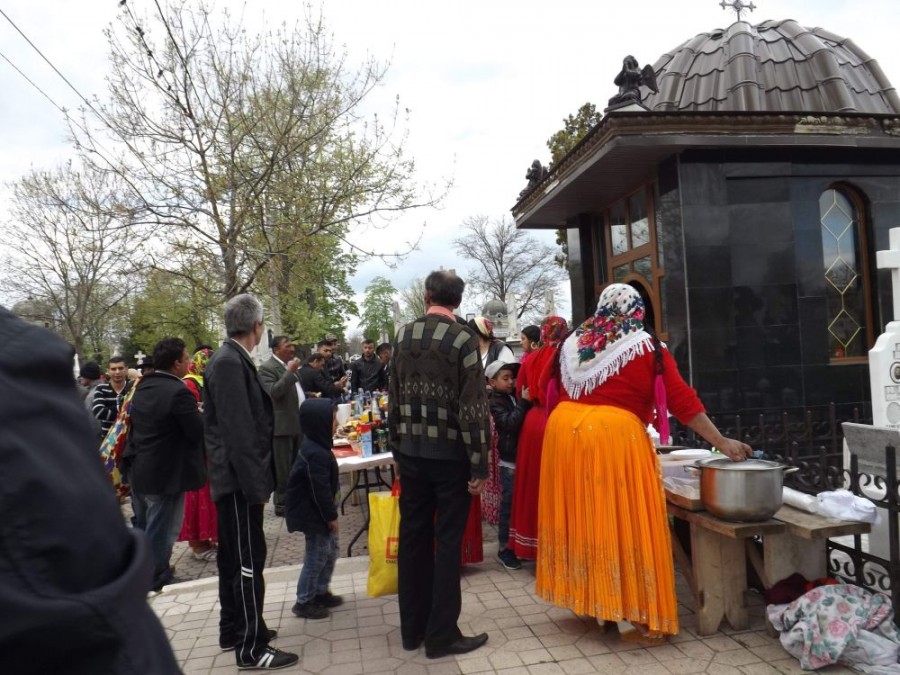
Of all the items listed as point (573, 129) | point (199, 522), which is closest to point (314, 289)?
point (573, 129)

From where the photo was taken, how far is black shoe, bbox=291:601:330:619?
14.6 ft

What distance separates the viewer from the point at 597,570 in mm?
3713

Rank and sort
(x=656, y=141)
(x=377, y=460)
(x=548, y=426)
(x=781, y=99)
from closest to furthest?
(x=548, y=426)
(x=377, y=460)
(x=656, y=141)
(x=781, y=99)

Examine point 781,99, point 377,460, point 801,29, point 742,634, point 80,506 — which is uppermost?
point 801,29

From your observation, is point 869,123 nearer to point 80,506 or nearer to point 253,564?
point 253,564

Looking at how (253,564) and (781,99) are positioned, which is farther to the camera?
(781,99)

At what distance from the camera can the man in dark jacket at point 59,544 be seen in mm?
688

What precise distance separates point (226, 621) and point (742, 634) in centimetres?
318

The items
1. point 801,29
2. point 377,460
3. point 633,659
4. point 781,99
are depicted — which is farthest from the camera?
point 801,29

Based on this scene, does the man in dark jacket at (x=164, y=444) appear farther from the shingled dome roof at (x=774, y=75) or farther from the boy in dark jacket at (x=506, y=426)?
the shingled dome roof at (x=774, y=75)

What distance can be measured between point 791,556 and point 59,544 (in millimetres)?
4234

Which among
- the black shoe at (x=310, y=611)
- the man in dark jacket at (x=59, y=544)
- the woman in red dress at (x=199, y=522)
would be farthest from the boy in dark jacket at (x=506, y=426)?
the man in dark jacket at (x=59, y=544)

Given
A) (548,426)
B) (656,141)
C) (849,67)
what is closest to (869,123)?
(849,67)

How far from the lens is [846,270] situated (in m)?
9.32
